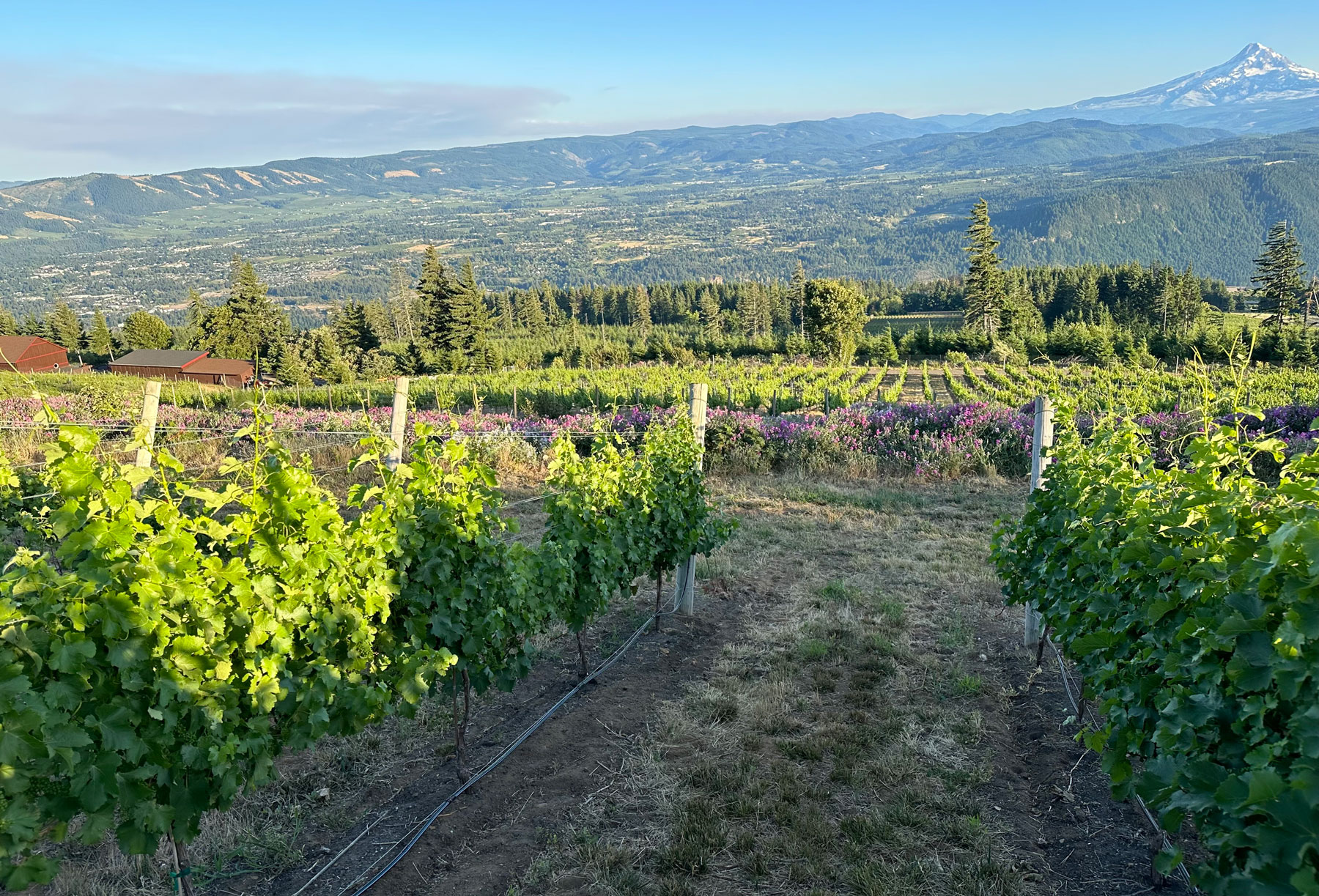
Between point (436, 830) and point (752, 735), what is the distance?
208 cm

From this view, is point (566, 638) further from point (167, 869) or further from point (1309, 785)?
point (1309, 785)

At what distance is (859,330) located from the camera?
165 feet

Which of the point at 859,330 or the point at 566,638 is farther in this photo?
the point at 859,330

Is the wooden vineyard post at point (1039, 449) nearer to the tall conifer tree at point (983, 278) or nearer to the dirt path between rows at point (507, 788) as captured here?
the dirt path between rows at point (507, 788)

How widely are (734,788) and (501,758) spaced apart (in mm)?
1460

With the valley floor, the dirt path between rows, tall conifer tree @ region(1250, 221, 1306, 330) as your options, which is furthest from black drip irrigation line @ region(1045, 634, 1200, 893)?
tall conifer tree @ region(1250, 221, 1306, 330)

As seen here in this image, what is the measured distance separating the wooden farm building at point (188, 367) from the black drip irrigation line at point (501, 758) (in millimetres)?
47631

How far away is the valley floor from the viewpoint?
12.3 ft

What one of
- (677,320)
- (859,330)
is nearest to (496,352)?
(859,330)

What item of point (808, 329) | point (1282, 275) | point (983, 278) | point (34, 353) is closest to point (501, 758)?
point (808, 329)

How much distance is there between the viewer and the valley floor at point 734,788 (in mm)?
3748

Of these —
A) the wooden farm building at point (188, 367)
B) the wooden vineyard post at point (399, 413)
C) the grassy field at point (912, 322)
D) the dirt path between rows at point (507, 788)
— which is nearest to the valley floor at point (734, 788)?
the dirt path between rows at point (507, 788)

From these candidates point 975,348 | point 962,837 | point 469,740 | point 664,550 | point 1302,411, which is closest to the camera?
point 962,837

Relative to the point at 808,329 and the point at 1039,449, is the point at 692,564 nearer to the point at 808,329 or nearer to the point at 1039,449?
the point at 1039,449
